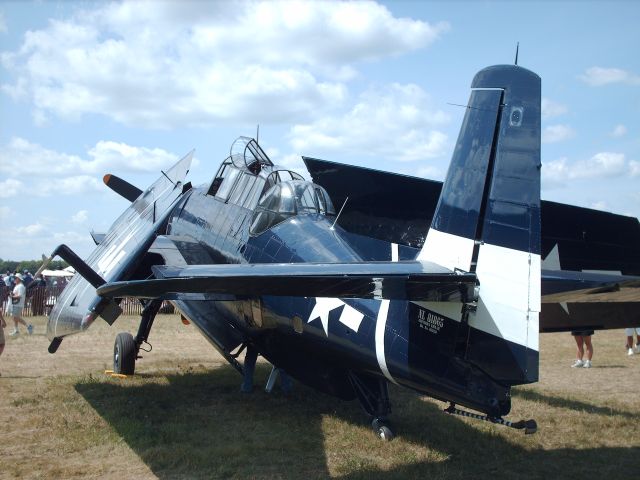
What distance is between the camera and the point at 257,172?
864 centimetres

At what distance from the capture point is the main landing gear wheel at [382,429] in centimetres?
643

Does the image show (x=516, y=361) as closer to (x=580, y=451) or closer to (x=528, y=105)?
(x=528, y=105)

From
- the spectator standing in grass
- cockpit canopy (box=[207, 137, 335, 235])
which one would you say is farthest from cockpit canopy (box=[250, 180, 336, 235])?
the spectator standing in grass

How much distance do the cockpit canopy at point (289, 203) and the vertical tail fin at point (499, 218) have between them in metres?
2.30

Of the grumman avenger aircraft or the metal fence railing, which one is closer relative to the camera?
the grumman avenger aircraft

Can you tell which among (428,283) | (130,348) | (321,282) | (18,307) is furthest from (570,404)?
(18,307)

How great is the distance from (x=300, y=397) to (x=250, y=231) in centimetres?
270

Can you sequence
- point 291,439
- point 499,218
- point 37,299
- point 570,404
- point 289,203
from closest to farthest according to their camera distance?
point 499,218 → point 291,439 → point 289,203 → point 570,404 → point 37,299

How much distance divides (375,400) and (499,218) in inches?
Answer: 107

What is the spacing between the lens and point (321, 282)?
4.12 m

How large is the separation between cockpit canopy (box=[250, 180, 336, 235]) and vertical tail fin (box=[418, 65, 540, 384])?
230 centimetres

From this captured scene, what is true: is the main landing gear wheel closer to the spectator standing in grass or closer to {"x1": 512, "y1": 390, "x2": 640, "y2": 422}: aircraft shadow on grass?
{"x1": 512, "y1": 390, "x2": 640, "y2": 422}: aircraft shadow on grass

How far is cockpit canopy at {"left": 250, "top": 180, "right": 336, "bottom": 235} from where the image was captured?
23.2ft

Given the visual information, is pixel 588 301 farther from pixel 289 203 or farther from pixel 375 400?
pixel 289 203
